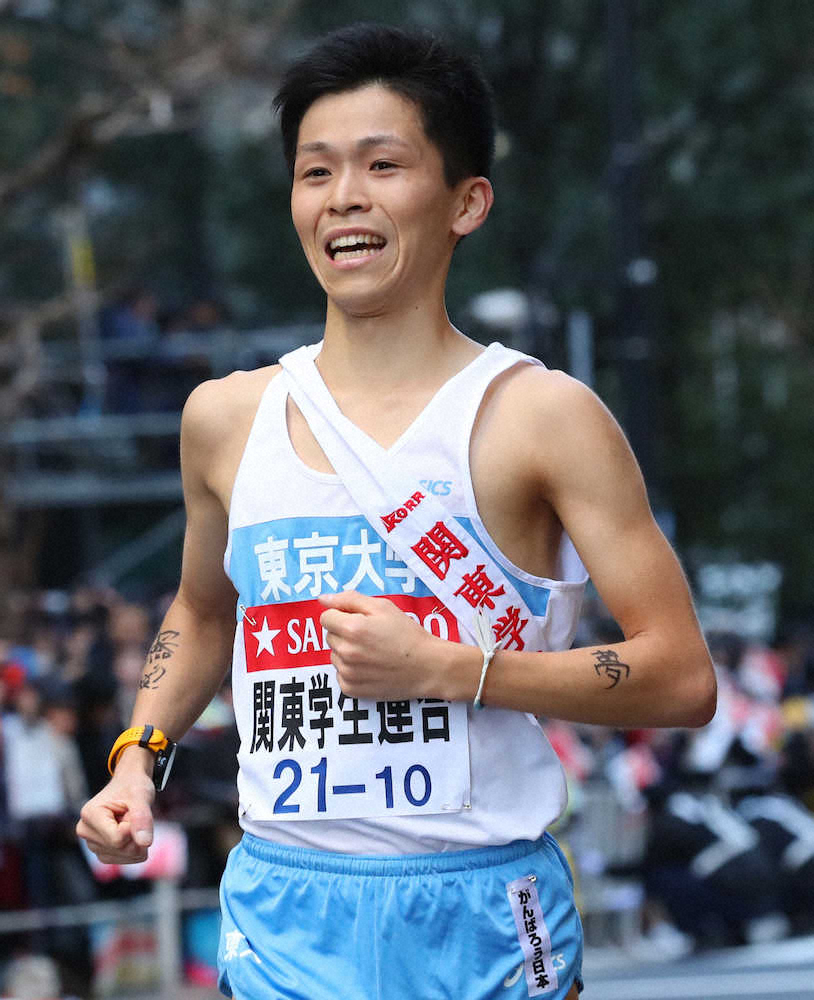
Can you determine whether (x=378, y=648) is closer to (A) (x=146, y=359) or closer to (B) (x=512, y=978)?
(B) (x=512, y=978)

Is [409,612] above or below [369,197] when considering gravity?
below

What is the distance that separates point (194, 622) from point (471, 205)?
0.92m

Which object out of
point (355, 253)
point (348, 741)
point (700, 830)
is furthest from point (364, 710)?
point (700, 830)

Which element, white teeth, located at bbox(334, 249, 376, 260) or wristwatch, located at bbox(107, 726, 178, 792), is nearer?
white teeth, located at bbox(334, 249, 376, 260)

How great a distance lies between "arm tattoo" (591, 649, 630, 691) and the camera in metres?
2.81

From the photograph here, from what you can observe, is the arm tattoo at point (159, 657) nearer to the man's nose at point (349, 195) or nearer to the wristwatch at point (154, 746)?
the wristwatch at point (154, 746)

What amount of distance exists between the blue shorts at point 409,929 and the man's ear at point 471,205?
1042 millimetres

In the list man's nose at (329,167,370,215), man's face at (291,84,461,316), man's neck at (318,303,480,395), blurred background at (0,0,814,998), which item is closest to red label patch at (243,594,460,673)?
man's neck at (318,303,480,395)

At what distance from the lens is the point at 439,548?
2836 mm

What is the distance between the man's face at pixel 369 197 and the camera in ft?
9.61

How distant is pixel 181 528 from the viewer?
890 inches

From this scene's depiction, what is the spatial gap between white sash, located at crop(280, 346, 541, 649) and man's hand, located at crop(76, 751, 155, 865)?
60cm

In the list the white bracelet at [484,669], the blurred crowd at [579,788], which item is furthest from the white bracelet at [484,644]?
the blurred crowd at [579,788]

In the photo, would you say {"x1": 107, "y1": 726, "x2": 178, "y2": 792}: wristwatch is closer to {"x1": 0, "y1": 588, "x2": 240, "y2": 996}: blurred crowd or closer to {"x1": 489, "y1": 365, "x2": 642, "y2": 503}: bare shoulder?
{"x1": 489, "y1": 365, "x2": 642, "y2": 503}: bare shoulder
